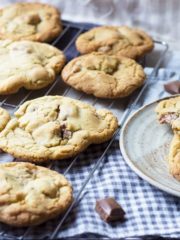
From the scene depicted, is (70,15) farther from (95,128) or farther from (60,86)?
(95,128)

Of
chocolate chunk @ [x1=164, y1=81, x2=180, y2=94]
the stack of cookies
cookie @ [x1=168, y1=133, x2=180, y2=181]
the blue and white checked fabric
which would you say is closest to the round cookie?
the stack of cookies

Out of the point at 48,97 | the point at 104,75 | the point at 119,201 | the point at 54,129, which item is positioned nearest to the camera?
the point at 119,201

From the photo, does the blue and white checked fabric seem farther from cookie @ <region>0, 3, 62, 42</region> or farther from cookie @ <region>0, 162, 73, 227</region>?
cookie @ <region>0, 3, 62, 42</region>

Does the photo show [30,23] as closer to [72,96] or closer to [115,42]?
[115,42]

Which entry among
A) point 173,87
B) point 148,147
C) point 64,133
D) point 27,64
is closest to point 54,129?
point 64,133

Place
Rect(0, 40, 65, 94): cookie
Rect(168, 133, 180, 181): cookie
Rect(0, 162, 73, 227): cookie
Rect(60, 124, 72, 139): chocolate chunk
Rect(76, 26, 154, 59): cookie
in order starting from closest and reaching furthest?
Rect(0, 162, 73, 227): cookie < Rect(168, 133, 180, 181): cookie < Rect(60, 124, 72, 139): chocolate chunk < Rect(0, 40, 65, 94): cookie < Rect(76, 26, 154, 59): cookie

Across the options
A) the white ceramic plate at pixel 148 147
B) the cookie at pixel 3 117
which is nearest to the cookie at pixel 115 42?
the white ceramic plate at pixel 148 147
